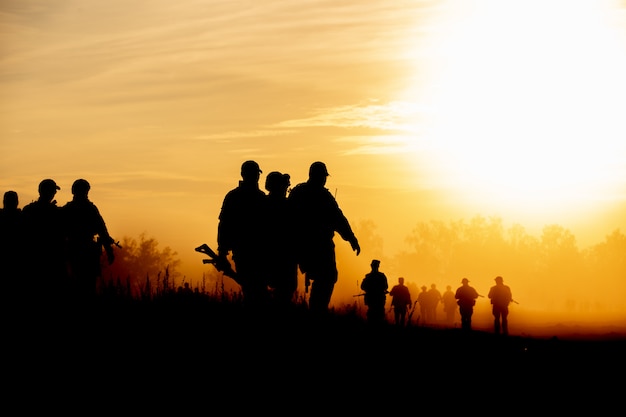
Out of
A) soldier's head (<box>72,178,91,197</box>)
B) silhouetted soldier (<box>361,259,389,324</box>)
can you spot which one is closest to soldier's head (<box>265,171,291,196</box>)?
soldier's head (<box>72,178,91,197</box>)

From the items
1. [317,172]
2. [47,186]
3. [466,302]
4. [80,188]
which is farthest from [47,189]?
[466,302]

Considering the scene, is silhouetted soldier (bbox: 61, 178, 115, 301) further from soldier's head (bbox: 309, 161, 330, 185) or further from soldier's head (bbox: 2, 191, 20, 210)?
soldier's head (bbox: 309, 161, 330, 185)

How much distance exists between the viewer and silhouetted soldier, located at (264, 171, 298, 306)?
38.0ft

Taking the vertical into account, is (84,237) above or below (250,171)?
below

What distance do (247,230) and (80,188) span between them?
3.67m

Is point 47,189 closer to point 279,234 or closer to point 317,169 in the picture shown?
point 279,234

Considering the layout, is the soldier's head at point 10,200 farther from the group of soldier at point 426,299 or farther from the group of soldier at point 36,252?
the group of soldier at point 426,299

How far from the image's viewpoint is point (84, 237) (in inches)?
537

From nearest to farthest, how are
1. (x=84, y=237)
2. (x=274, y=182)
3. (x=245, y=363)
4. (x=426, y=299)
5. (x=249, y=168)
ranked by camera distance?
(x=245, y=363) → (x=249, y=168) → (x=274, y=182) → (x=84, y=237) → (x=426, y=299)

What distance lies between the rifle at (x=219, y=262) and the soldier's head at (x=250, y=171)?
1.07 metres

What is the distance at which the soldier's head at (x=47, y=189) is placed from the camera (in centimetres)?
1204

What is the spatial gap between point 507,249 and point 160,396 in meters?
196

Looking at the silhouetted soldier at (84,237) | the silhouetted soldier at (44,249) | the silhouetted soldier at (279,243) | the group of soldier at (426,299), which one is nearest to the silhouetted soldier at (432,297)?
the group of soldier at (426,299)

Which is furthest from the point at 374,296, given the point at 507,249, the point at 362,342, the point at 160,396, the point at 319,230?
the point at 507,249
